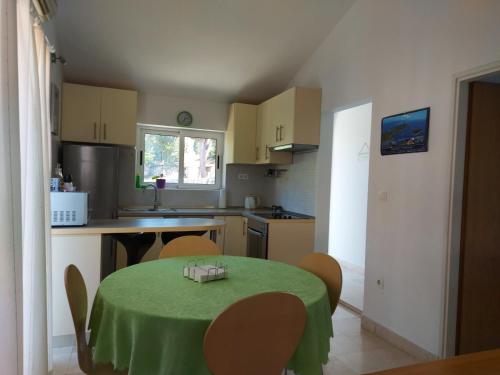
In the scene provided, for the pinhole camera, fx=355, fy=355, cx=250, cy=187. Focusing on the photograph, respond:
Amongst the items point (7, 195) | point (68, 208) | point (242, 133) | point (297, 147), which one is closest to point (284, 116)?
point (297, 147)

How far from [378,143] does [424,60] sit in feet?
2.39

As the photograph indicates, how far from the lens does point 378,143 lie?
3.03 meters

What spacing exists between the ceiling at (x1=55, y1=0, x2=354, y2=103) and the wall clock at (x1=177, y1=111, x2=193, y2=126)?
30cm

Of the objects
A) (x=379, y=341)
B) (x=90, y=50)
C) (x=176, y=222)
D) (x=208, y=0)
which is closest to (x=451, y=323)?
(x=379, y=341)

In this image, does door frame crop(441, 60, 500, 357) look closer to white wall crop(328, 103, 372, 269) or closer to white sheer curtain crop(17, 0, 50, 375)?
white sheer curtain crop(17, 0, 50, 375)

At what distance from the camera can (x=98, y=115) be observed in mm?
4102

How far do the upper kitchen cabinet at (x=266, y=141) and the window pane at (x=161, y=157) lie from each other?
117 centimetres

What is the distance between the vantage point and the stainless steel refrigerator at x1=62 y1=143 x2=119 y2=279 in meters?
3.82

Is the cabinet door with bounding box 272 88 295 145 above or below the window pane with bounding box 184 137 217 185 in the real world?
above

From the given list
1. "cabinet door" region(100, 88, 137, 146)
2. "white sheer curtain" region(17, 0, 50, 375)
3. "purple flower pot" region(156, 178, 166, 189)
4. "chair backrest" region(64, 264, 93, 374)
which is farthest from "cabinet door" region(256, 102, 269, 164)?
"chair backrest" region(64, 264, 93, 374)

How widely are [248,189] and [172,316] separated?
396cm

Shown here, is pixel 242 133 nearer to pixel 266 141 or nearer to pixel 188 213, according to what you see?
pixel 266 141

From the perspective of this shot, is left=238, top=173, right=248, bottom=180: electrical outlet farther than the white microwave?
Yes

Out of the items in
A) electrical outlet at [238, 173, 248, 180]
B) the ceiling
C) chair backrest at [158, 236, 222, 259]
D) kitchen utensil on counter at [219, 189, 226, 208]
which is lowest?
chair backrest at [158, 236, 222, 259]
